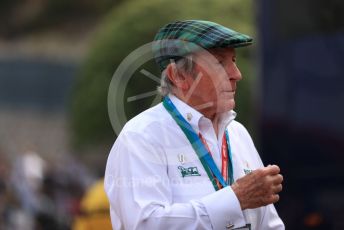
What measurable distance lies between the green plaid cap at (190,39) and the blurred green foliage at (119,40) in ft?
38.5

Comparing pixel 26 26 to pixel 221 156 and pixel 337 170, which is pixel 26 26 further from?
pixel 221 156

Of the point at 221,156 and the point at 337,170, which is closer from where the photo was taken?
the point at 221,156

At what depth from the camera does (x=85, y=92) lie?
17922mm

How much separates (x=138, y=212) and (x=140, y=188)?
89 millimetres

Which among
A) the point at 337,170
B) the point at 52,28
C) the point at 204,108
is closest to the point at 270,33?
the point at 337,170

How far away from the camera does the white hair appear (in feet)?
13.0

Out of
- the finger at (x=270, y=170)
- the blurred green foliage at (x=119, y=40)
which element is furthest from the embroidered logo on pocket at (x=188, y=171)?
the blurred green foliage at (x=119, y=40)

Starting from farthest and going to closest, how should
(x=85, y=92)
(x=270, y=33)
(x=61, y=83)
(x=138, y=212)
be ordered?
(x=61, y=83)
(x=85, y=92)
(x=270, y=33)
(x=138, y=212)

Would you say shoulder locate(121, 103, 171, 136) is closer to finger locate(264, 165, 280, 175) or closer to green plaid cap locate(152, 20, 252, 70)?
green plaid cap locate(152, 20, 252, 70)

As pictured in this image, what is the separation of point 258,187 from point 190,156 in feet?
0.92

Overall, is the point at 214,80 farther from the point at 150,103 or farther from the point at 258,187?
the point at 150,103

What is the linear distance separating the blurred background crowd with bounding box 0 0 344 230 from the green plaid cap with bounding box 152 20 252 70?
1.76 meters

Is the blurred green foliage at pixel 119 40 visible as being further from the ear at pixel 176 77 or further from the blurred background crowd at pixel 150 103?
the ear at pixel 176 77

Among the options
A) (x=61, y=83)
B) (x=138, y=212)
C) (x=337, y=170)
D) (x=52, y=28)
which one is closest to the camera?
(x=138, y=212)
